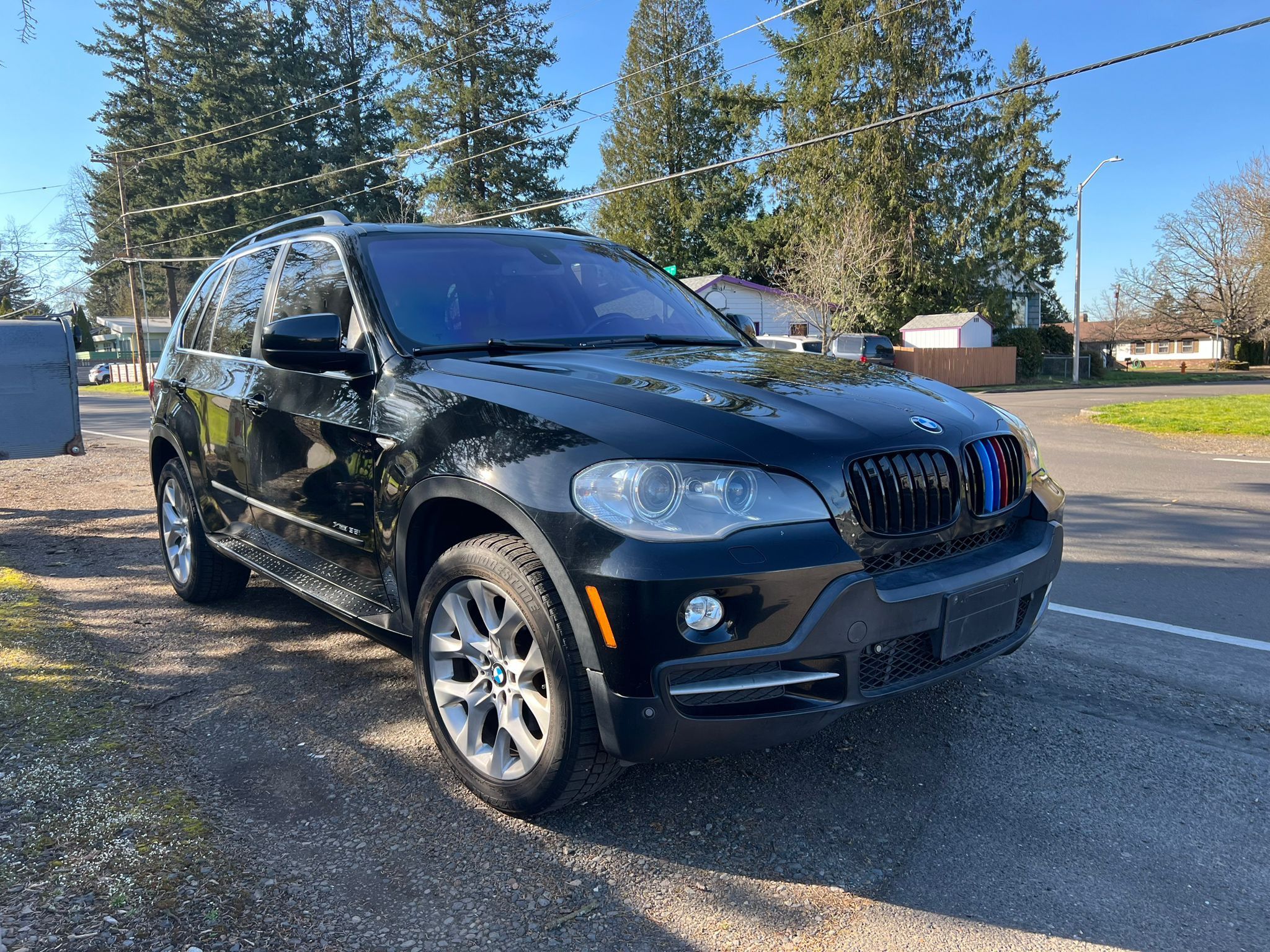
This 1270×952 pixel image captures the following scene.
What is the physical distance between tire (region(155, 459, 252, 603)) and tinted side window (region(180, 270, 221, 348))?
0.72 meters

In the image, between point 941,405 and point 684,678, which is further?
point 941,405

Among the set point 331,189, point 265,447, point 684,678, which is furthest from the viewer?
point 331,189

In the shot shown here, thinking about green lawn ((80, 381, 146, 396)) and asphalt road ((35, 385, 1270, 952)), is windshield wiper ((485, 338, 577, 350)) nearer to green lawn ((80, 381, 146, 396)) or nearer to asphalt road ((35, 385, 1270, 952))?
asphalt road ((35, 385, 1270, 952))

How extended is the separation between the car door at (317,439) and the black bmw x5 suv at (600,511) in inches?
0.6

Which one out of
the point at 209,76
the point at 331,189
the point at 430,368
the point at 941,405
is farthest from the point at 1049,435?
the point at 209,76

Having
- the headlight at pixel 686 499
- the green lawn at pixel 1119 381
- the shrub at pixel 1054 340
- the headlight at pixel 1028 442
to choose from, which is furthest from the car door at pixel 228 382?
the shrub at pixel 1054 340

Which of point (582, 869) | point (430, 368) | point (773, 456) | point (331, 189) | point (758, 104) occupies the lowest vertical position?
point (582, 869)

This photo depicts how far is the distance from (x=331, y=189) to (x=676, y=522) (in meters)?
44.9

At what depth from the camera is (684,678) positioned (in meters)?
2.32

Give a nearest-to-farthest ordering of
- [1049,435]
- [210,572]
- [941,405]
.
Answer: [941,405], [210,572], [1049,435]

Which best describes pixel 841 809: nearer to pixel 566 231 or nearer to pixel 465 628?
pixel 465 628

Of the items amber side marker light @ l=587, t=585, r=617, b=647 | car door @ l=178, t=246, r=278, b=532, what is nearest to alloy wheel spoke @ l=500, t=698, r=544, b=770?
amber side marker light @ l=587, t=585, r=617, b=647

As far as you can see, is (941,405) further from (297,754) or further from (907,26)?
(907,26)

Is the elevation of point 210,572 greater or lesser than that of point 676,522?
lesser
